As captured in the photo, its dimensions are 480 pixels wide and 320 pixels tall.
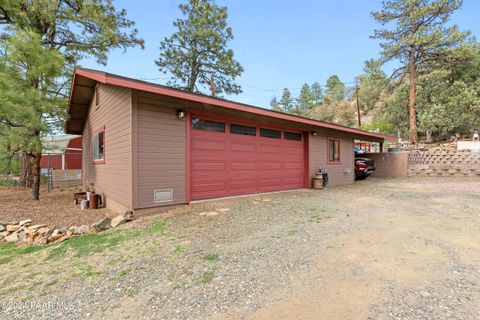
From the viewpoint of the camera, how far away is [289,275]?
2426mm

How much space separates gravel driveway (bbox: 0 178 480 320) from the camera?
1.91 metres

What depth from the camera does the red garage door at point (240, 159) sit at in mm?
5977

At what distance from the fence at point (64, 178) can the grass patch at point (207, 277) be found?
1341cm

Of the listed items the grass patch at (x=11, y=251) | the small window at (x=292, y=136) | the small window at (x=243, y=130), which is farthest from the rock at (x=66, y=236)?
the small window at (x=292, y=136)

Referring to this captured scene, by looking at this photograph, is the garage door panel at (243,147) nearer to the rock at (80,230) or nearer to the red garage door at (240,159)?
the red garage door at (240,159)

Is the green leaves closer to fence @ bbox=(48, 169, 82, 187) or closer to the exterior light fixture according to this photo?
fence @ bbox=(48, 169, 82, 187)

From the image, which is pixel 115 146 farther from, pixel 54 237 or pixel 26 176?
pixel 26 176

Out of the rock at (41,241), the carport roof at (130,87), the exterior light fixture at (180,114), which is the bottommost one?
the rock at (41,241)

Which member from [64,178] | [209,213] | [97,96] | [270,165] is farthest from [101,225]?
[64,178]

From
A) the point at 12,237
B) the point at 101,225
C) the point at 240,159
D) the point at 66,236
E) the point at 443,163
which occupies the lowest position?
the point at 12,237

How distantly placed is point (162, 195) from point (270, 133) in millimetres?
4015

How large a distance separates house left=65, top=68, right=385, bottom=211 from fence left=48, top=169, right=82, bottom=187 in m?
5.71

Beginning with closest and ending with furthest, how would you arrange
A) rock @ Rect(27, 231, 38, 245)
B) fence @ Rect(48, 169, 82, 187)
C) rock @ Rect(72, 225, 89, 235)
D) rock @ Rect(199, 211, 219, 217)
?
rock @ Rect(27, 231, 38, 245) < rock @ Rect(72, 225, 89, 235) < rock @ Rect(199, 211, 219, 217) < fence @ Rect(48, 169, 82, 187)

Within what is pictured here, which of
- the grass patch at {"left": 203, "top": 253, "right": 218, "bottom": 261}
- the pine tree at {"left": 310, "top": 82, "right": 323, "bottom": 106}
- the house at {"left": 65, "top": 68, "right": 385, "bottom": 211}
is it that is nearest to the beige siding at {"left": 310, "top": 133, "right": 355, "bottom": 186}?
the house at {"left": 65, "top": 68, "right": 385, "bottom": 211}
